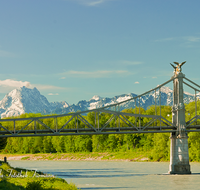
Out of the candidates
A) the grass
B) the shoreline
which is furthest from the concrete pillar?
the grass

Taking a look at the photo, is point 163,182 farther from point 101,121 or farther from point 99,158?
point 101,121

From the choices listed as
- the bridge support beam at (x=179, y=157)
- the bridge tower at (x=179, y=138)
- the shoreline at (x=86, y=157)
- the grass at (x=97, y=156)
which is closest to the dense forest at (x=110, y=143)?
the grass at (x=97, y=156)

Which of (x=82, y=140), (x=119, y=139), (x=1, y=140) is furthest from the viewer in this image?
Result: (x=82, y=140)

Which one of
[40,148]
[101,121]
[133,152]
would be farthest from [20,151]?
[133,152]

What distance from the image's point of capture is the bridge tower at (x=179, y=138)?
58.1 m

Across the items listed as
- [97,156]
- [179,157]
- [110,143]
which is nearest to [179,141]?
[179,157]

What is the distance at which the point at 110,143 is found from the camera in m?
121

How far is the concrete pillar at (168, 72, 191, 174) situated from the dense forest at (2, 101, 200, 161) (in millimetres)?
21475

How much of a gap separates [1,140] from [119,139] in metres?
43.5

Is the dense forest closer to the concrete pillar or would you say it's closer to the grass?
the grass

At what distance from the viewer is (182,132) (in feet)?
200

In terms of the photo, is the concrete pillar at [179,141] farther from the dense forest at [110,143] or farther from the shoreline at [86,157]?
the shoreline at [86,157]

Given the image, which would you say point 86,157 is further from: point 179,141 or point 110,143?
point 179,141

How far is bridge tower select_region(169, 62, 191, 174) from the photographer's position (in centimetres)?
5806
